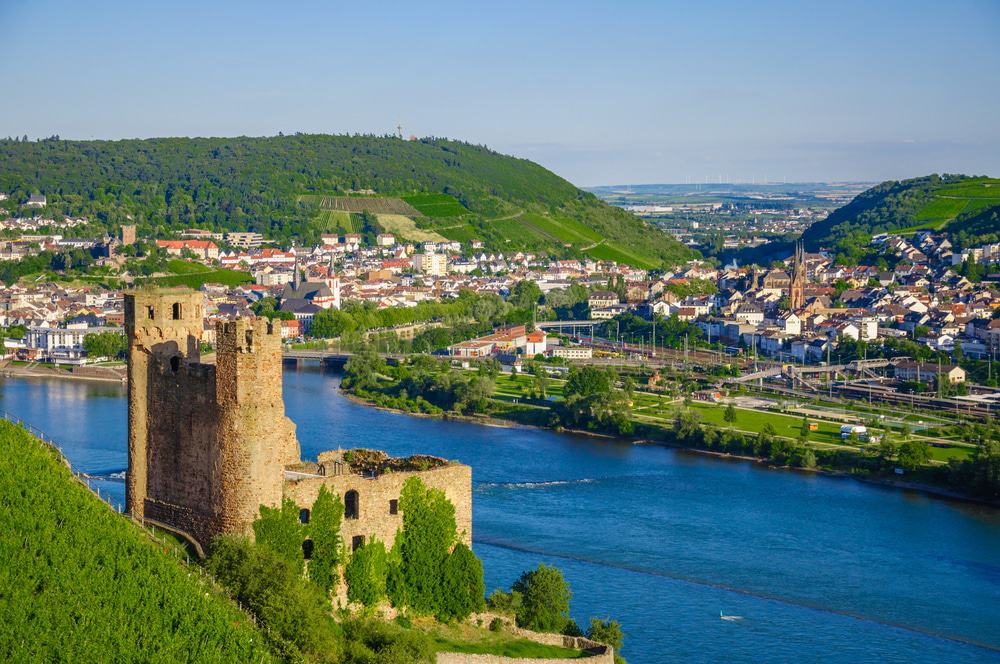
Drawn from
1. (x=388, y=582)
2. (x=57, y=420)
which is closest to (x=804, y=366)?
(x=57, y=420)

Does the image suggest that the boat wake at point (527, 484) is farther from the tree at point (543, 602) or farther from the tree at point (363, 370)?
the tree at point (363, 370)

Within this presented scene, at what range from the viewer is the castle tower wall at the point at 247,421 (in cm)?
966

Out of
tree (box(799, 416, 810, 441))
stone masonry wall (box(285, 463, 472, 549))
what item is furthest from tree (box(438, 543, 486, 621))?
tree (box(799, 416, 810, 441))

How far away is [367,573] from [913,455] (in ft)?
45.7

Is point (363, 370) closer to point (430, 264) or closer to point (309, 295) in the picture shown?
point (309, 295)

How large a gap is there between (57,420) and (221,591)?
17.2 m

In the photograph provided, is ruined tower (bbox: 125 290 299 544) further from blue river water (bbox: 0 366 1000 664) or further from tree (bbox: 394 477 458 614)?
blue river water (bbox: 0 366 1000 664)

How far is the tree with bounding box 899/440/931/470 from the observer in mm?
22172

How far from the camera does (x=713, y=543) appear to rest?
1769cm

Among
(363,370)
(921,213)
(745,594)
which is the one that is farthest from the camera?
(921,213)

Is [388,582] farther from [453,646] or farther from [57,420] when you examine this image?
[57,420]

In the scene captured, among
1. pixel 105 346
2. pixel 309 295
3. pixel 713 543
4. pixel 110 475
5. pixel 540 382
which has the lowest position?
pixel 713 543

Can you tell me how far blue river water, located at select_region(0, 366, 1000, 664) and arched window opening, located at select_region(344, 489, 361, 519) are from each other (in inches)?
157

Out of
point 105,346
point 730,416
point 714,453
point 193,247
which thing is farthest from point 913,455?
point 193,247
